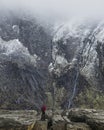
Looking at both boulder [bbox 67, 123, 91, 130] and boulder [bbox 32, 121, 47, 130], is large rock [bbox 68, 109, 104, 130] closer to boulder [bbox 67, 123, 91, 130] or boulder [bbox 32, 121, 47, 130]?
boulder [bbox 67, 123, 91, 130]

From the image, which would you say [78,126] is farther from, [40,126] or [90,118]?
[40,126]

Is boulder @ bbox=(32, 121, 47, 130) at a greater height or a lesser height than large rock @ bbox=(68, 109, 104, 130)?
lesser

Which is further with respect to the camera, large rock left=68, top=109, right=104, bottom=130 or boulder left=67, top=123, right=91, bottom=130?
large rock left=68, top=109, right=104, bottom=130

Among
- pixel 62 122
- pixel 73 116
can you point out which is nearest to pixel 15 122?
pixel 62 122

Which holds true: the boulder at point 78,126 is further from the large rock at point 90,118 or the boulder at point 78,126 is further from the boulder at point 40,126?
the boulder at point 40,126

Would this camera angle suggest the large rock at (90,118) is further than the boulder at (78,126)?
Yes

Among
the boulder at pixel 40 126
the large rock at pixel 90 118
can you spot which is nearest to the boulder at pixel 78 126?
the large rock at pixel 90 118

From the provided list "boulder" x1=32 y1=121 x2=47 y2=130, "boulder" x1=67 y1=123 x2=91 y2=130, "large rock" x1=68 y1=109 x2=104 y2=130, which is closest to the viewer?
"boulder" x1=67 y1=123 x2=91 y2=130

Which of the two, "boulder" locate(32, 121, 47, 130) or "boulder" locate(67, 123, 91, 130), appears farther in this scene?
"boulder" locate(32, 121, 47, 130)

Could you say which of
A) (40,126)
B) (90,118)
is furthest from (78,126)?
(40,126)

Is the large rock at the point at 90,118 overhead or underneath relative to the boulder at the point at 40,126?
overhead

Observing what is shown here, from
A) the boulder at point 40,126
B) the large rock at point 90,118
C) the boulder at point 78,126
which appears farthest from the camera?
the large rock at point 90,118

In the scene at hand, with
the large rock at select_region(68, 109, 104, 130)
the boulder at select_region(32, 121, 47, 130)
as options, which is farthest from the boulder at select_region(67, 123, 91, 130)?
the boulder at select_region(32, 121, 47, 130)

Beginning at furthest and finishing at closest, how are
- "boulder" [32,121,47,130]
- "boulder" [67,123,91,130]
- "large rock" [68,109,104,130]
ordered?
1. "large rock" [68,109,104,130]
2. "boulder" [32,121,47,130]
3. "boulder" [67,123,91,130]
